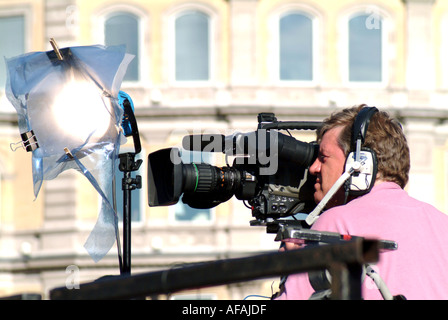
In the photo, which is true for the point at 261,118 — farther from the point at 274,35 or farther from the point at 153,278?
the point at 274,35

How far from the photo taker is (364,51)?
1964cm

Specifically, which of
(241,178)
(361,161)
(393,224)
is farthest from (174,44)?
(393,224)

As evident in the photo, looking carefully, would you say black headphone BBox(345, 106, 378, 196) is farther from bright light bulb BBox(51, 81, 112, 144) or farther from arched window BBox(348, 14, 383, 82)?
arched window BBox(348, 14, 383, 82)

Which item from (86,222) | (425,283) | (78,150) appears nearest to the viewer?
(425,283)

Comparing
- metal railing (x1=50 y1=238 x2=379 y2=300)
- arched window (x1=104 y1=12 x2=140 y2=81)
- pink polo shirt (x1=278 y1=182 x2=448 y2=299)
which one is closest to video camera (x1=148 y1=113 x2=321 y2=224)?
pink polo shirt (x1=278 y1=182 x2=448 y2=299)

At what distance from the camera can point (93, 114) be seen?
4.12 metres

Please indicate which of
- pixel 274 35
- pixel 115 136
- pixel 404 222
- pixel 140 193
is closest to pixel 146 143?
pixel 140 193

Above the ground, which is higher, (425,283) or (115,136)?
(115,136)

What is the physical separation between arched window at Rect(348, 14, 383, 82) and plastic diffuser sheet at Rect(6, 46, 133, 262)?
1589 centimetres

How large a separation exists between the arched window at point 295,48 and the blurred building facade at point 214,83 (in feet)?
0.06

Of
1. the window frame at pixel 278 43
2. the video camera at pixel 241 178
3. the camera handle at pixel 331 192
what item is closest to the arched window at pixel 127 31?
the window frame at pixel 278 43

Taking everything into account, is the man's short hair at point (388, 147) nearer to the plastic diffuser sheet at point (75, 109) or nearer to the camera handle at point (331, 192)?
the camera handle at point (331, 192)

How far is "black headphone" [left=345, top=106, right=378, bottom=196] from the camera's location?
2904 millimetres
